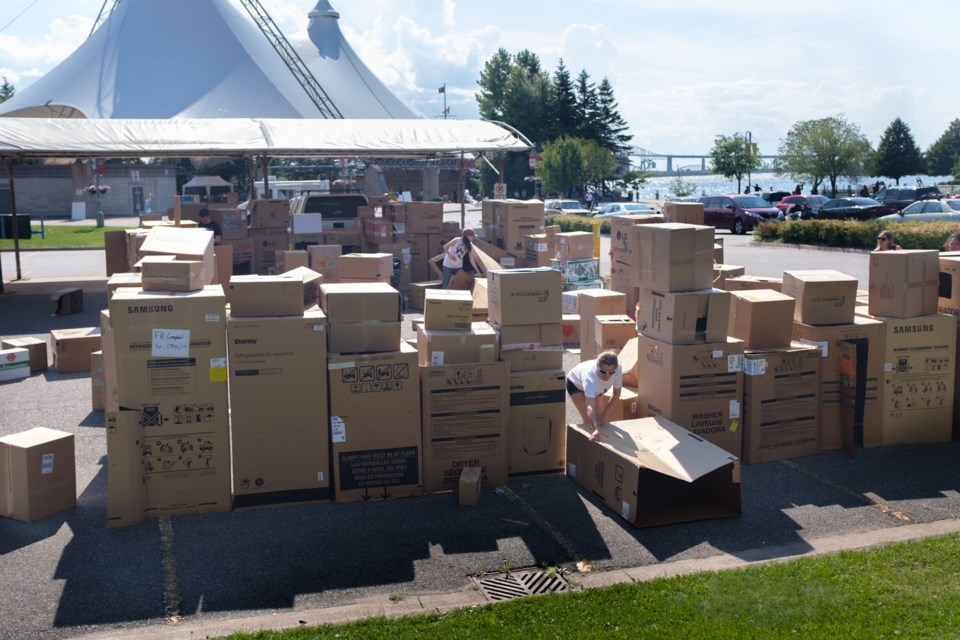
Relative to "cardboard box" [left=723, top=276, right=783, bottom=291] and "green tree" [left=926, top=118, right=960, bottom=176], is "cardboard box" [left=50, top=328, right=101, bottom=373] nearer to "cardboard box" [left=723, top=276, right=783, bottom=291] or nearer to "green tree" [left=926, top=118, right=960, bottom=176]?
"cardboard box" [left=723, top=276, right=783, bottom=291]

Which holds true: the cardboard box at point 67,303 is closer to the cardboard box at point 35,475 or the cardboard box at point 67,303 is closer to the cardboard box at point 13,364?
the cardboard box at point 13,364

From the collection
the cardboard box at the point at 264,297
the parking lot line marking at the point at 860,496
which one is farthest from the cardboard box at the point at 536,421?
the parking lot line marking at the point at 860,496

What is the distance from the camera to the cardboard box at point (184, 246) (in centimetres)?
777

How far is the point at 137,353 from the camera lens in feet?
20.8

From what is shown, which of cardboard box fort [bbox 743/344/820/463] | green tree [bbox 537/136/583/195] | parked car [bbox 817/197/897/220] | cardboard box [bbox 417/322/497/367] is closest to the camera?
cardboard box [bbox 417/322/497/367]

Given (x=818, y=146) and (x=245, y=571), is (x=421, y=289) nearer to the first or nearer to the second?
(x=245, y=571)

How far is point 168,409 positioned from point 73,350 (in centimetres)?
555

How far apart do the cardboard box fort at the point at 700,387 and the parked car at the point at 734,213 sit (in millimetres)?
27679

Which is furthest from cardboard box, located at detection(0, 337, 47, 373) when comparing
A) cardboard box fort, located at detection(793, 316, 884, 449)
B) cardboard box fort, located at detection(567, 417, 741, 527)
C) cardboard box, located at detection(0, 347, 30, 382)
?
cardboard box fort, located at detection(793, 316, 884, 449)

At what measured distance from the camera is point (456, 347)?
7.20 m

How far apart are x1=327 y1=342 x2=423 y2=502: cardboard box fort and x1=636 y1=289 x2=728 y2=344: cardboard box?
2.20 metres

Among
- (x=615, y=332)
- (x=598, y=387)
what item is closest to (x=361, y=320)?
(x=598, y=387)

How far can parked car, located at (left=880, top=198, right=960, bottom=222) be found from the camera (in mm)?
28891

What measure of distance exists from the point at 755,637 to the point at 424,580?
2025mm
